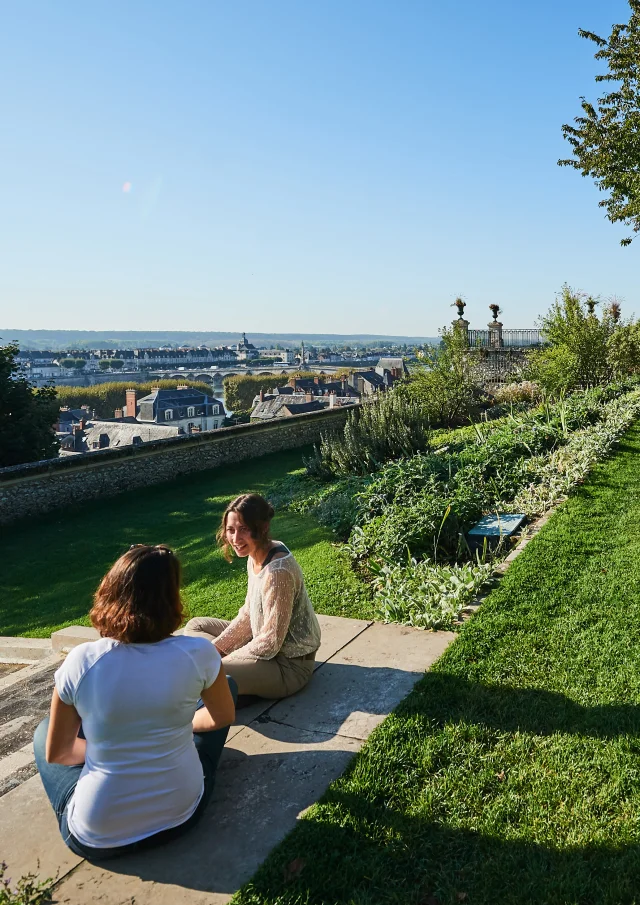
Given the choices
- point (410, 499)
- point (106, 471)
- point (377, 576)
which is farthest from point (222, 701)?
point (106, 471)

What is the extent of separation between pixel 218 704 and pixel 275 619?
37.5 inches

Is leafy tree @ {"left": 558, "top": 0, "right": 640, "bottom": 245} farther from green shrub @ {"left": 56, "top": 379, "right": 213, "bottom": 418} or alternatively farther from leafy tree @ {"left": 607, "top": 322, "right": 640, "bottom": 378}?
green shrub @ {"left": 56, "top": 379, "right": 213, "bottom": 418}

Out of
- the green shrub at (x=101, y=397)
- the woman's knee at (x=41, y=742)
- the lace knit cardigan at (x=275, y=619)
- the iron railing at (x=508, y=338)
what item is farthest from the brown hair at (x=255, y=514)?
the green shrub at (x=101, y=397)

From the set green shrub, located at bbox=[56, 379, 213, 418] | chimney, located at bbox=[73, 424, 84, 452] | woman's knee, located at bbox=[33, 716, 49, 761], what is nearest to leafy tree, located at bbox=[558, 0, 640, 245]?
woman's knee, located at bbox=[33, 716, 49, 761]

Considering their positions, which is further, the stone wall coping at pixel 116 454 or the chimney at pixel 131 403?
the chimney at pixel 131 403

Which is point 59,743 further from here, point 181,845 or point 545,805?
point 545,805

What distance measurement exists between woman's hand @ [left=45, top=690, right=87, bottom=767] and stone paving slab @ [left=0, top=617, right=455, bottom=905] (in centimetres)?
38

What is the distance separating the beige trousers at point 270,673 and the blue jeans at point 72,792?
71 cm

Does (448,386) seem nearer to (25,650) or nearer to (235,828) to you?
(25,650)

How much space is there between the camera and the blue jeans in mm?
2312

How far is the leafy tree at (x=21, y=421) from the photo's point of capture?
1570cm

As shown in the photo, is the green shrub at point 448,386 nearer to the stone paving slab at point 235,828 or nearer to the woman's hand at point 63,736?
the stone paving slab at point 235,828

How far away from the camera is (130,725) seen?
2197 mm

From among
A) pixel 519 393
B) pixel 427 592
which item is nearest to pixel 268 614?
pixel 427 592
